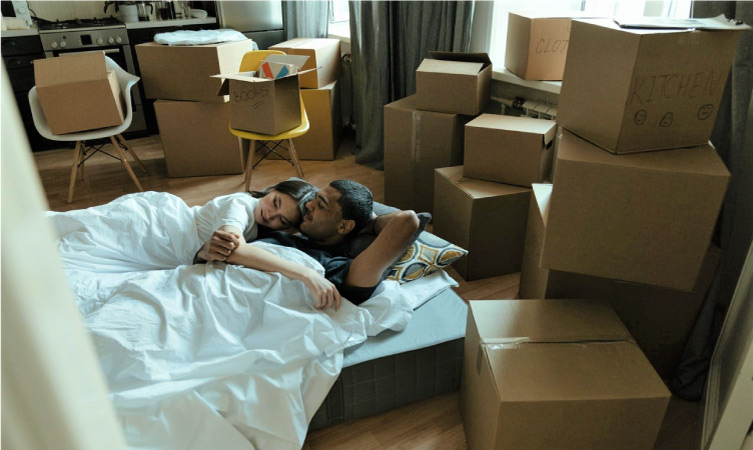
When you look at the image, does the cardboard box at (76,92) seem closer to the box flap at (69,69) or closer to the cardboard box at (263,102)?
the box flap at (69,69)

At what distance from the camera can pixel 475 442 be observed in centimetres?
141

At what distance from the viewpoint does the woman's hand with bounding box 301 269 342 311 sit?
1.59 metres

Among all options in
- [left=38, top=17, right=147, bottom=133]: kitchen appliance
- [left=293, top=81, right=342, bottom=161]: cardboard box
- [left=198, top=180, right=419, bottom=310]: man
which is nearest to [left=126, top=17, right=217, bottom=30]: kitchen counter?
[left=38, top=17, right=147, bottom=133]: kitchen appliance

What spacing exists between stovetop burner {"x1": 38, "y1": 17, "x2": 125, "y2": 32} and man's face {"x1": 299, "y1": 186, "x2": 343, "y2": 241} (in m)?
2.78

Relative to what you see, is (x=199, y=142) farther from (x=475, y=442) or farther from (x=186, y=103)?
(x=475, y=442)

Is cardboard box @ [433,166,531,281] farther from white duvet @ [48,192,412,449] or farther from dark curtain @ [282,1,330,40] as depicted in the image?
dark curtain @ [282,1,330,40]

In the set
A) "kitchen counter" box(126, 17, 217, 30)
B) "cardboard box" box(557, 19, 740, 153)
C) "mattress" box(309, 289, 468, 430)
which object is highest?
"cardboard box" box(557, 19, 740, 153)

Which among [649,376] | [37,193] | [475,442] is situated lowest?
[475,442]

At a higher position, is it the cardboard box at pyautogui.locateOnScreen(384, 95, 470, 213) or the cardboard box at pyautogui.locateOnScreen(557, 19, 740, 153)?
the cardboard box at pyautogui.locateOnScreen(557, 19, 740, 153)

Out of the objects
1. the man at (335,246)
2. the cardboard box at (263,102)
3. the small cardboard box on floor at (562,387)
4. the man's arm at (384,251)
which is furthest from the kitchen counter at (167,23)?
the small cardboard box on floor at (562,387)

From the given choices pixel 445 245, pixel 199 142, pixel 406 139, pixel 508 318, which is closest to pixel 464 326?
pixel 508 318

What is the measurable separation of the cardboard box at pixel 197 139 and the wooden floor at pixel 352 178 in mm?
70

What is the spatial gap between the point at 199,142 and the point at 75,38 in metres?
1.30

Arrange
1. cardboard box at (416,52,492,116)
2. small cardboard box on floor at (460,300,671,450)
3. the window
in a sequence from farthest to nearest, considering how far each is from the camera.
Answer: cardboard box at (416,52,492,116) → the window → small cardboard box on floor at (460,300,671,450)
